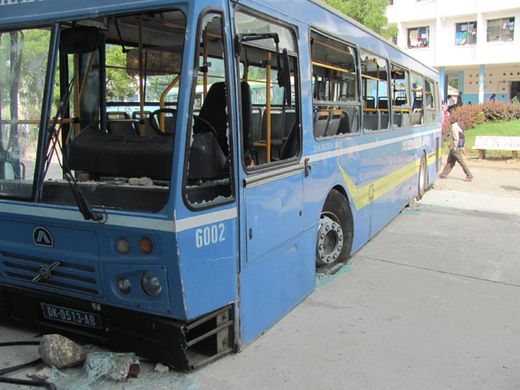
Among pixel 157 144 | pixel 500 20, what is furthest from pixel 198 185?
pixel 500 20

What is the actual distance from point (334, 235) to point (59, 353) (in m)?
3.13

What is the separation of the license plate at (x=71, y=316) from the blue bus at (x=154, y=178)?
1 centimetres

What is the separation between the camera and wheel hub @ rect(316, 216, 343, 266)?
499 centimetres

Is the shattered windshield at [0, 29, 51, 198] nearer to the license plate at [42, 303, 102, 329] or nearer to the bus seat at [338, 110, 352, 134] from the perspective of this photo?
the license plate at [42, 303, 102, 329]

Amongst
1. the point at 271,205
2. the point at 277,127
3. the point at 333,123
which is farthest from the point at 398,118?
the point at 271,205

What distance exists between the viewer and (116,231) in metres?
2.99

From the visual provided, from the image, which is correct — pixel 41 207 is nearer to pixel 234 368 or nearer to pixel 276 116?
pixel 234 368

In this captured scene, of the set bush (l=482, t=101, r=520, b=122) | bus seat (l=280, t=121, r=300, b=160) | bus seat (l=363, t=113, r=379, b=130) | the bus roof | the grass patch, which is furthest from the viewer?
bush (l=482, t=101, r=520, b=122)

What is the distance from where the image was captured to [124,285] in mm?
3115

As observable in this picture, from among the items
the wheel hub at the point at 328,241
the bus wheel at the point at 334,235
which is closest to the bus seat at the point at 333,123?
the bus wheel at the point at 334,235

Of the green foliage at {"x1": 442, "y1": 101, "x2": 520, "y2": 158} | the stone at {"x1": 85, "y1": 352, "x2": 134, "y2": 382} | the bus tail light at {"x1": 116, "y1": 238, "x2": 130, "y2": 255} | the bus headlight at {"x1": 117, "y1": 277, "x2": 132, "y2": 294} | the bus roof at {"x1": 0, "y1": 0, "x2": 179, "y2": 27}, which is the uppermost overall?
the bus roof at {"x1": 0, "y1": 0, "x2": 179, "y2": 27}

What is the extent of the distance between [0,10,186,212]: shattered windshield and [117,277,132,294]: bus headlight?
1.62ft

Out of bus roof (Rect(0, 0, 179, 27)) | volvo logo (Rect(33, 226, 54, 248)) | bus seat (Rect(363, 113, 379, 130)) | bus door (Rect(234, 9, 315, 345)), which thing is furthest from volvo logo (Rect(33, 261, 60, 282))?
bus seat (Rect(363, 113, 379, 130))

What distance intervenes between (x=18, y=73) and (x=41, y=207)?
1077 millimetres
